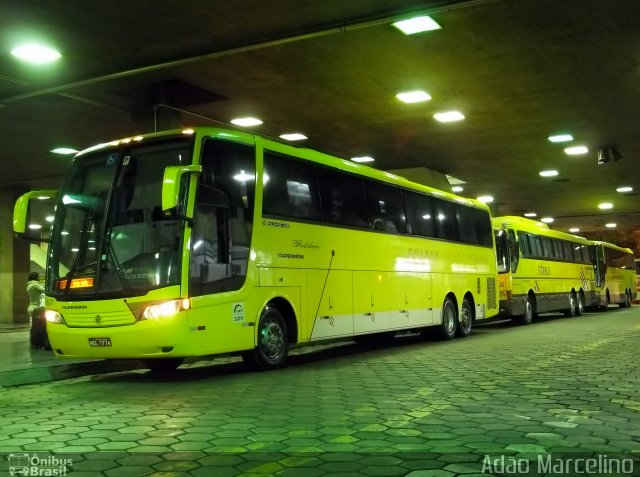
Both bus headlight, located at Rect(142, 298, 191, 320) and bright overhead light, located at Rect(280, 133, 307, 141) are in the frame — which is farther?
bright overhead light, located at Rect(280, 133, 307, 141)

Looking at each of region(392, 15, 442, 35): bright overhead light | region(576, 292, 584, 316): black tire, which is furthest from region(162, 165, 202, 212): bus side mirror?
region(576, 292, 584, 316): black tire

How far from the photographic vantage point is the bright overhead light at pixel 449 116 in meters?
15.1

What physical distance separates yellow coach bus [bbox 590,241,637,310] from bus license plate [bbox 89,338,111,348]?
28573 mm

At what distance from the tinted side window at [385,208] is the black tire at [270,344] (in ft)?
12.1

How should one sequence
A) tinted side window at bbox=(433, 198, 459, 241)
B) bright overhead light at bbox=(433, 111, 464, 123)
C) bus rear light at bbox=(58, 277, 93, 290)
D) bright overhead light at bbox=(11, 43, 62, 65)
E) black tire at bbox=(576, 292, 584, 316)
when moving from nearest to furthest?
bus rear light at bbox=(58, 277, 93, 290) < bright overhead light at bbox=(11, 43, 62, 65) < bright overhead light at bbox=(433, 111, 464, 123) < tinted side window at bbox=(433, 198, 459, 241) < black tire at bbox=(576, 292, 584, 316)

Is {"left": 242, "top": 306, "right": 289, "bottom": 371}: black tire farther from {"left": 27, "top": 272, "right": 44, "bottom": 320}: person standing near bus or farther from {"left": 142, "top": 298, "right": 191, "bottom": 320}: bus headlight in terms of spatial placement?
{"left": 27, "top": 272, "right": 44, "bottom": 320}: person standing near bus

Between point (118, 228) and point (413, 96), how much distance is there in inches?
283

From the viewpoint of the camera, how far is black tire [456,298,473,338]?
17.3m

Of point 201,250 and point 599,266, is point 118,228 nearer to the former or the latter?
point 201,250

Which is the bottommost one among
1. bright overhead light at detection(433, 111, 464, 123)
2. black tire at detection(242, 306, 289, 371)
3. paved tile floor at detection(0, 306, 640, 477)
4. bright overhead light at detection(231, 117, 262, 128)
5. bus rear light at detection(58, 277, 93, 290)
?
paved tile floor at detection(0, 306, 640, 477)

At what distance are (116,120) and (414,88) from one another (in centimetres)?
718

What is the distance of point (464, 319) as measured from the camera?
57.9 feet

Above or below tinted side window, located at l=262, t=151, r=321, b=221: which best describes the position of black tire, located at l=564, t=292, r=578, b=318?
below

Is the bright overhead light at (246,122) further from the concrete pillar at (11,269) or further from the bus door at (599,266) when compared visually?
the bus door at (599,266)
